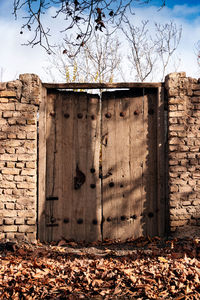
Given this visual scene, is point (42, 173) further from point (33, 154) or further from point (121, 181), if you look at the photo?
point (121, 181)

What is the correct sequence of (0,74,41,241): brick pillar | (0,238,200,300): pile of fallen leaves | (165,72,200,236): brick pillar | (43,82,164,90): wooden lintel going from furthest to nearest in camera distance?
1. (43,82,164,90): wooden lintel
2. (165,72,200,236): brick pillar
3. (0,74,41,241): brick pillar
4. (0,238,200,300): pile of fallen leaves

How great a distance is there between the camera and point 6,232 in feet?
13.1

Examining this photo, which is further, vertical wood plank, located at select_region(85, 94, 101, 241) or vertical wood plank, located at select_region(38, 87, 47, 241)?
vertical wood plank, located at select_region(85, 94, 101, 241)

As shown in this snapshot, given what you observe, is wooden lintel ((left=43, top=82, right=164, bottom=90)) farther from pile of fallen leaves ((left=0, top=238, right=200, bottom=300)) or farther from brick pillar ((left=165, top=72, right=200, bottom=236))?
pile of fallen leaves ((left=0, top=238, right=200, bottom=300))

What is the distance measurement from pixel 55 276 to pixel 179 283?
1201 mm

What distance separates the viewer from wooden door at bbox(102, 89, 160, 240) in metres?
4.31

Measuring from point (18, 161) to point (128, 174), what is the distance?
1631mm

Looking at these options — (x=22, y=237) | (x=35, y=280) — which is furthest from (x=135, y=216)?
(x=35, y=280)

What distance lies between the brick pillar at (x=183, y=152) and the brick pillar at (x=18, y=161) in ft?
6.49

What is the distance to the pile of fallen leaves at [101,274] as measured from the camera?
98.9 inches

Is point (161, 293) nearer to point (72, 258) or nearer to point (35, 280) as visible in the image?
point (35, 280)

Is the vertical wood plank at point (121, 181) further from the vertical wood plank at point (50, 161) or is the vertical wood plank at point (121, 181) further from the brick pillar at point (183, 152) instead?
the vertical wood plank at point (50, 161)

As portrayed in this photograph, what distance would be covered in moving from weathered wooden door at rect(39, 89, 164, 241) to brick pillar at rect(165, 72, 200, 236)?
0.26 meters

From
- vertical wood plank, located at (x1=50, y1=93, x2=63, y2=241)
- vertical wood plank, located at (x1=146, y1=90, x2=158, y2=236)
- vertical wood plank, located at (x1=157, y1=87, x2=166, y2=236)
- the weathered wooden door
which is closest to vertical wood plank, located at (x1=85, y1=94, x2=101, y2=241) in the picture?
the weathered wooden door
